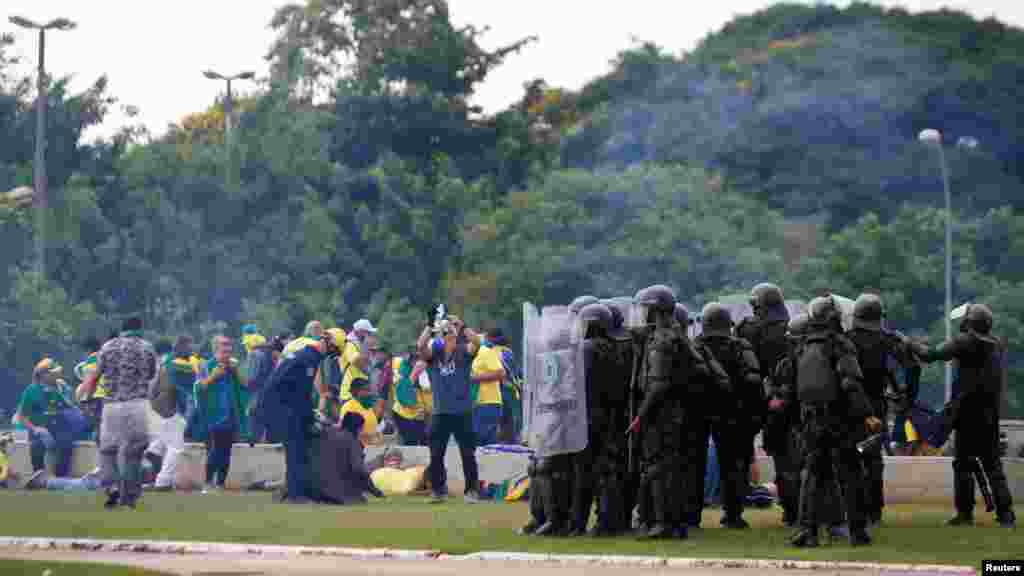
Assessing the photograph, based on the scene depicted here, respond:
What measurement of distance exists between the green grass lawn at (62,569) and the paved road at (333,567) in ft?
1.10

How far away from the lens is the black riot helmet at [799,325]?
56.6ft

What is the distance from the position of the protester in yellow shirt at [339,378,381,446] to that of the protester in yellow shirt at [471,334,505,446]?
117 cm

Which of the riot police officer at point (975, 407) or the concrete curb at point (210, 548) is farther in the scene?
the riot police officer at point (975, 407)

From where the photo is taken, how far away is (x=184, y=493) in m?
25.2

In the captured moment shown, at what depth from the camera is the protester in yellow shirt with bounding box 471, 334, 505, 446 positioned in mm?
24656

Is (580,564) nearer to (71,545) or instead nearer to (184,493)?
(71,545)

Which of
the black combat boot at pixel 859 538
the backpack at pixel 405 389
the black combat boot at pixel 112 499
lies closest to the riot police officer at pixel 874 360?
the black combat boot at pixel 859 538

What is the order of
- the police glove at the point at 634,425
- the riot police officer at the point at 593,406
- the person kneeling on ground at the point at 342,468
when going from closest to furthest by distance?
the police glove at the point at 634,425 → the riot police officer at the point at 593,406 → the person kneeling on ground at the point at 342,468

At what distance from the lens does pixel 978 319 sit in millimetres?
19141

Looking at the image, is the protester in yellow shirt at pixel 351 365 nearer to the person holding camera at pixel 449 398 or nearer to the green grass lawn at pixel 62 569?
the person holding camera at pixel 449 398

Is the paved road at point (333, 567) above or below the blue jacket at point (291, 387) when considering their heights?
below

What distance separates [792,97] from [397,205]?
27154 mm

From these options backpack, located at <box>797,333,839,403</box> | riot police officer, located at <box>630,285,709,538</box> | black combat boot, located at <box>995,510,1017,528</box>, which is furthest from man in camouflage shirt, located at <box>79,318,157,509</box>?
black combat boot, located at <box>995,510,1017,528</box>

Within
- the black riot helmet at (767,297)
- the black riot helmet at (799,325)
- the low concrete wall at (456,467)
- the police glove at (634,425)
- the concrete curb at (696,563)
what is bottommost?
the concrete curb at (696,563)
